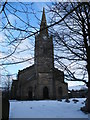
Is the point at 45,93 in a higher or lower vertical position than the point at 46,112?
lower

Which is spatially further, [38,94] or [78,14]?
[38,94]

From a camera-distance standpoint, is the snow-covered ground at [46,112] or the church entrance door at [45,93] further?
the church entrance door at [45,93]

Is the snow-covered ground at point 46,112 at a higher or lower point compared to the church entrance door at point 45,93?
higher

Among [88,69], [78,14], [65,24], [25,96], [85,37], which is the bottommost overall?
[25,96]

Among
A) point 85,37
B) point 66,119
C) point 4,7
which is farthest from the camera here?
point 85,37

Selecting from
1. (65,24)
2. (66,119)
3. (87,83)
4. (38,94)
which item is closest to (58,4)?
(65,24)

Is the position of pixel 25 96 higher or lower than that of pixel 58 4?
lower

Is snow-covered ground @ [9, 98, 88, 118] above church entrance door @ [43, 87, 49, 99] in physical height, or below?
above

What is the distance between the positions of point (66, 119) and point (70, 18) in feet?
18.2

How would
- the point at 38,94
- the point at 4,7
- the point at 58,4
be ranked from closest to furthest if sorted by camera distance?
the point at 4,7, the point at 58,4, the point at 38,94

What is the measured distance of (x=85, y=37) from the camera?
9461 mm

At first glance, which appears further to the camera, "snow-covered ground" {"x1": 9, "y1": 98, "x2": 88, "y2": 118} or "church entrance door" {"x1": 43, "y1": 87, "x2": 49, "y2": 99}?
"church entrance door" {"x1": 43, "y1": 87, "x2": 49, "y2": 99}

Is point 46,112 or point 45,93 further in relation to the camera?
point 45,93

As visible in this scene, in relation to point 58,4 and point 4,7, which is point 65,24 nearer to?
point 58,4
